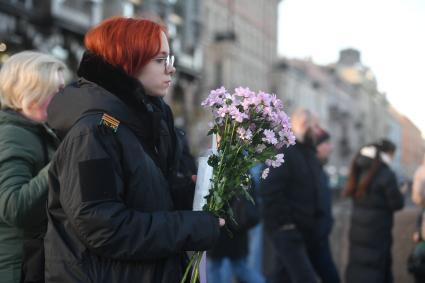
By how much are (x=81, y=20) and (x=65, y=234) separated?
75.8 ft

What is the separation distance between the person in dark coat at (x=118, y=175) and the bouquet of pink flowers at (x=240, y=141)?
0.37 feet

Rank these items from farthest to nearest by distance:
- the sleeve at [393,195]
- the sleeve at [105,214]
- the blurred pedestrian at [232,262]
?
the sleeve at [393,195]
the blurred pedestrian at [232,262]
the sleeve at [105,214]

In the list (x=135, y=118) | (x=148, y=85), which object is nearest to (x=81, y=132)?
(x=135, y=118)

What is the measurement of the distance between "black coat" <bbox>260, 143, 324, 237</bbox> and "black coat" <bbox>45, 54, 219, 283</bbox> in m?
3.01

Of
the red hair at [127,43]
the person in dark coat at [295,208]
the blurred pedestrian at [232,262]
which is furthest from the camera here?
the blurred pedestrian at [232,262]

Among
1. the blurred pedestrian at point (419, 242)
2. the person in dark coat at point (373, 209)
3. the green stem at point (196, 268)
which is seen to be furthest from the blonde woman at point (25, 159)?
the person in dark coat at point (373, 209)

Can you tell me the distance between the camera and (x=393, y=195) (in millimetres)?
6289

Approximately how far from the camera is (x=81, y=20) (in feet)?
79.7

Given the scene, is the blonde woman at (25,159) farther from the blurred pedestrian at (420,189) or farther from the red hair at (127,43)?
the blurred pedestrian at (420,189)

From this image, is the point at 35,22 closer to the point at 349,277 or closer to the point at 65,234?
the point at 349,277

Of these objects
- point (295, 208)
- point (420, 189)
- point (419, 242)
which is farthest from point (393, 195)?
point (295, 208)

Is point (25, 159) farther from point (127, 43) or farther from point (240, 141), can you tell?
point (240, 141)

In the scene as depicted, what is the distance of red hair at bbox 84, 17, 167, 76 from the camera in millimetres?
2363

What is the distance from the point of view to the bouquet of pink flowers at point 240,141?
7.88 ft
